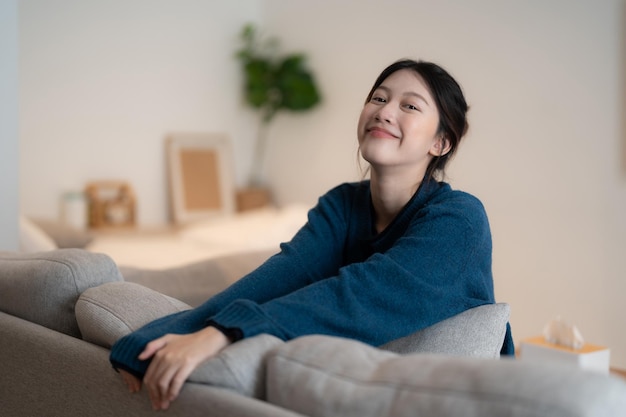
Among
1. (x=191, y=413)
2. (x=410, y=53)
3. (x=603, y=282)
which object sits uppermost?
(x=410, y=53)

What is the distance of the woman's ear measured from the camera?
1.81 metres

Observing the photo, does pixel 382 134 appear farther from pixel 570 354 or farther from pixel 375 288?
pixel 570 354

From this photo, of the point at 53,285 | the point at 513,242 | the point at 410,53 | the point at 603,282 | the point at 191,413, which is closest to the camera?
the point at 191,413

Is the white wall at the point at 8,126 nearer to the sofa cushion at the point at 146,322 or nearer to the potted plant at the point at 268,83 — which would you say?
the sofa cushion at the point at 146,322

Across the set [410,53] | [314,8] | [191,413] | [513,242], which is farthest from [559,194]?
[191,413]

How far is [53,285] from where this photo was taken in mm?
1635

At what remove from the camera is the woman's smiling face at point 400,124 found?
173cm

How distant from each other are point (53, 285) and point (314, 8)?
445 cm

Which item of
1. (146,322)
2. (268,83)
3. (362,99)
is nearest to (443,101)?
(146,322)

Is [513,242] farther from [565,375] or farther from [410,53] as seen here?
[565,375]

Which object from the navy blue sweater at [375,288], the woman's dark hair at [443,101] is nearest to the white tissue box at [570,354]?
the navy blue sweater at [375,288]

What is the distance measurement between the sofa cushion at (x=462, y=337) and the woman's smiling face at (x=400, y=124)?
0.39 meters

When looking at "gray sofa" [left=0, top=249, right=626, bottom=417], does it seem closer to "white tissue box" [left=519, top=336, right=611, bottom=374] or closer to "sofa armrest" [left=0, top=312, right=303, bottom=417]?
"sofa armrest" [left=0, top=312, right=303, bottom=417]

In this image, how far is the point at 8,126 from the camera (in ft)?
9.61
